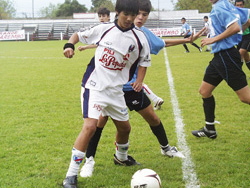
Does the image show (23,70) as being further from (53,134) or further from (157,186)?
(157,186)

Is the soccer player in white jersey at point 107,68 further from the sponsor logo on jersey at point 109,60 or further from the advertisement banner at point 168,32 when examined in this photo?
the advertisement banner at point 168,32

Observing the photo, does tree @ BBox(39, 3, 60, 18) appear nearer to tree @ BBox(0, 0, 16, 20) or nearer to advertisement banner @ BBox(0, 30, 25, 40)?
tree @ BBox(0, 0, 16, 20)

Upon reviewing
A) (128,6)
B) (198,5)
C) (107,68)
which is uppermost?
(198,5)

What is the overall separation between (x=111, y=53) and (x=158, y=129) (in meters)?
1.33

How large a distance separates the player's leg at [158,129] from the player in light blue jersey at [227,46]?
3.62 feet

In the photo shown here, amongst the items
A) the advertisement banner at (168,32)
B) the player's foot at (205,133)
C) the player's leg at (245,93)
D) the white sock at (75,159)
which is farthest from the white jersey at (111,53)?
the advertisement banner at (168,32)

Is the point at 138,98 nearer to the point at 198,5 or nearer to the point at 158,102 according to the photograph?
the point at 158,102

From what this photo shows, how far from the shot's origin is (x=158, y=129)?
4.20 m

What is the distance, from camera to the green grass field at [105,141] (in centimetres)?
364

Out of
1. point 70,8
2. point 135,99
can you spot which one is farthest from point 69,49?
point 70,8

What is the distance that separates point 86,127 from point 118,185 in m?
0.70

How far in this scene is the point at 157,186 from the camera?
315 centimetres

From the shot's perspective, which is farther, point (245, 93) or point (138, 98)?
point (245, 93)

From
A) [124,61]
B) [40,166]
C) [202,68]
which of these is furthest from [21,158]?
[202,68]
